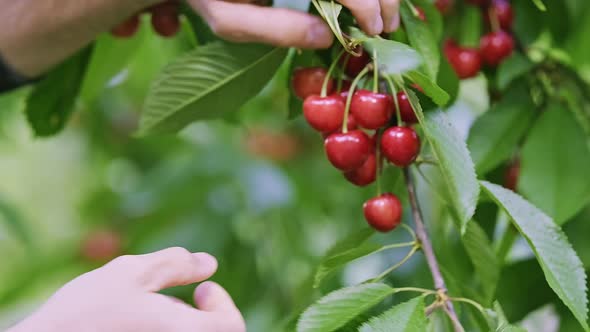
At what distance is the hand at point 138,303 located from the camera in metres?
0.48

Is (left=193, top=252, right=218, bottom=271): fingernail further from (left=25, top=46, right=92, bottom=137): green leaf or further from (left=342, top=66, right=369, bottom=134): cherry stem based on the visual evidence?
(left=25, top=46, right=92, bottom=137): green leaf

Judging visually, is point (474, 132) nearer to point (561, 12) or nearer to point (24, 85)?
point (561, 12)

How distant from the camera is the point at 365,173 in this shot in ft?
2.15

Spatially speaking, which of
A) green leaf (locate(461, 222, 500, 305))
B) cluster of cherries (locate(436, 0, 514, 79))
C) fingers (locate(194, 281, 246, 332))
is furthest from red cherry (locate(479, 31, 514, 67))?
fingers (locate(194, 281, 246, 332))

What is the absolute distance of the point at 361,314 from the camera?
0.58 m

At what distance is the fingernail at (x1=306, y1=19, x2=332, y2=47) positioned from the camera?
25.0 inches

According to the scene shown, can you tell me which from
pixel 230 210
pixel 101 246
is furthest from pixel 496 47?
pixel 101 246

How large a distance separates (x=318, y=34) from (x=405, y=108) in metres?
0.09

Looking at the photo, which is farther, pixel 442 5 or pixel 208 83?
pixel 442 5

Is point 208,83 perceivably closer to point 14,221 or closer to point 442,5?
point 442,5

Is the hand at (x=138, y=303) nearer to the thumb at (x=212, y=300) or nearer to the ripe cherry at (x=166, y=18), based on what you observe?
the thumb at (x=212, y=300)

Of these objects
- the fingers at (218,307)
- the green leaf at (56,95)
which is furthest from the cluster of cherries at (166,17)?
the fingers at (218,307)

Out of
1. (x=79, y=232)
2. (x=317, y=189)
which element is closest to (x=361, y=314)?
(x=317, y=189)

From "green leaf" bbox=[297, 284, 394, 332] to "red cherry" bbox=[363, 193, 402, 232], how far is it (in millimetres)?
85
